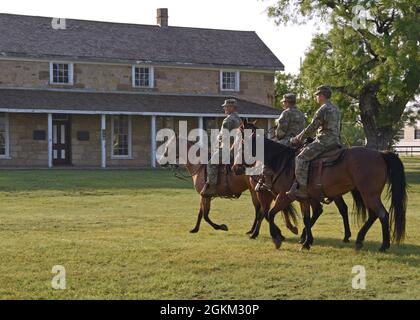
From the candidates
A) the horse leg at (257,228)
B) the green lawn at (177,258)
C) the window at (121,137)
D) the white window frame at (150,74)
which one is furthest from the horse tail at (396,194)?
the white window frame at (150,74)

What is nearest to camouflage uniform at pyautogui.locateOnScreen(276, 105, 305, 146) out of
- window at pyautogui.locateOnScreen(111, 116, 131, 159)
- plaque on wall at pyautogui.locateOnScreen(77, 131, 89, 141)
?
plaque on wall at pyautogui.locateOnScreen(77, 131, 89, 141)

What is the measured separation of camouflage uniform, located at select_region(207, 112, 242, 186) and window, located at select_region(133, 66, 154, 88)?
26.8 metres

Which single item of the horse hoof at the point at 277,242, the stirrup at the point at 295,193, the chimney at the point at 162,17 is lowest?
the horse hoof at the point at 277,242

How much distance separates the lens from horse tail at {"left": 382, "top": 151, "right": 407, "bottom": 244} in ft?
38.8

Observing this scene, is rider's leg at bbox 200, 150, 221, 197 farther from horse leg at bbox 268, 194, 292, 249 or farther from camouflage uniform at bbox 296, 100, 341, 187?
camouflage uniform at bbox 296, 100, 341, 187

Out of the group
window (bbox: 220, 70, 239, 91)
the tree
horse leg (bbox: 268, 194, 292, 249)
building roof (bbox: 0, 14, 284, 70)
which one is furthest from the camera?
window (bbox: 220, 70, 239, 91)

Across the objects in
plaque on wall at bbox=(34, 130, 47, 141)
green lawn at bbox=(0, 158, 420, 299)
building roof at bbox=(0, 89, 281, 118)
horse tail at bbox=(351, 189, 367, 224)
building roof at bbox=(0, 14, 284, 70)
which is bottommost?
green lawn at bbox=(0, 158, 420, 299)

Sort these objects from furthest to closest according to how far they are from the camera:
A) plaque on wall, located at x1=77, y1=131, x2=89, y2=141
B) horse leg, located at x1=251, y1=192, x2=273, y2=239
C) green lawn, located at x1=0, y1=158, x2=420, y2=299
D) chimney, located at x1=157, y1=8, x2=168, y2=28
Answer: chimney, located at x1=157, y1=8, x2=168, y2=28, plaque on wall, located at x1=77, y1=131, x2=89, y2=141, horse leg, located at x1=251, y1=192, x2=273, y2=239, green lawn, located at x1=0, y1=158, x2=420, y2=299

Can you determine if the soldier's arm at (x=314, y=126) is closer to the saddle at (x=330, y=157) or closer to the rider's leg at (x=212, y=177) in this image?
the saddle at (x=330, y=157)

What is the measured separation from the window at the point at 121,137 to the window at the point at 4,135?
530 centimetres

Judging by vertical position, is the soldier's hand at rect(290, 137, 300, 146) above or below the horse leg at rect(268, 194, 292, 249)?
above

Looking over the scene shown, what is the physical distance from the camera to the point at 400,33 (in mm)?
34719

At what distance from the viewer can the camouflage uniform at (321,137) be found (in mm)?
12070

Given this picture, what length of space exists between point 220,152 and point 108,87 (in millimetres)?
26543
